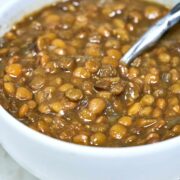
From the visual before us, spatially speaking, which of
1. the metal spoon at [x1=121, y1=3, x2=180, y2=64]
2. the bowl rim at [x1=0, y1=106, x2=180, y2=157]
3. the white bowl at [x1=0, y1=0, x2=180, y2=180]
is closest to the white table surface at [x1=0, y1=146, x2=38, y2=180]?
the white bowl at [x1=0, y1=0, x2=180, y2=180]

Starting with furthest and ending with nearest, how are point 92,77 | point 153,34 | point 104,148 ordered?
1. point 153,34
2. point 92,77
3. point 104,148

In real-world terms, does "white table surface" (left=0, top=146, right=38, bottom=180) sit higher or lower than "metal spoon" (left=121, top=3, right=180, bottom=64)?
lower

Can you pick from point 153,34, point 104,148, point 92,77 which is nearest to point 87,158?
point 104,148

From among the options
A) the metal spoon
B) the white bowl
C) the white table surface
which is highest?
the white bowl

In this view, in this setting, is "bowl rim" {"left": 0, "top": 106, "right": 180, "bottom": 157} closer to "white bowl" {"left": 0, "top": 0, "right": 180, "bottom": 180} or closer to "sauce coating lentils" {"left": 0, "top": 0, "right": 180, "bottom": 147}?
"white bowl" {"left": 0, "top": 0, "right": 180, "bottom": 180}

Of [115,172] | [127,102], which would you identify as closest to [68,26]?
[127,102]

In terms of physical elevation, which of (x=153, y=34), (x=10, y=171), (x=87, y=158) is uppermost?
(x=87, y=158)

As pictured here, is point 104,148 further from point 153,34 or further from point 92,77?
point 153,34
